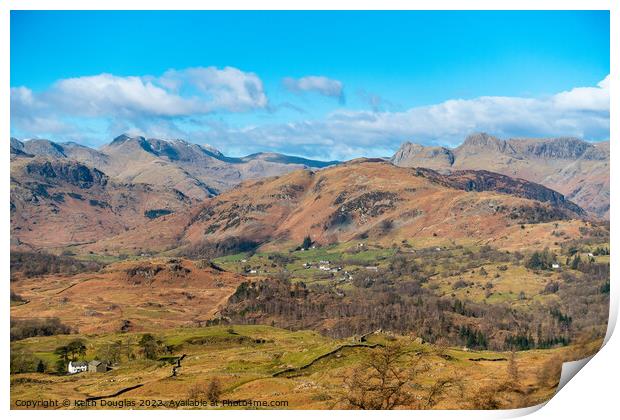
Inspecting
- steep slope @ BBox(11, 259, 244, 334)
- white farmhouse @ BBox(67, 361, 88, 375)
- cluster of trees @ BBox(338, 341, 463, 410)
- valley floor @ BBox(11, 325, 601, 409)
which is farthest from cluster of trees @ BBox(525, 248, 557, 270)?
white farmhouse @ BBox(67, 361, 88, 375)

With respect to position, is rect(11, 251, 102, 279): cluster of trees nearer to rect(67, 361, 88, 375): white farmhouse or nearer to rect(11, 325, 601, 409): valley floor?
rect(11, 325, 601, 409): valley floor

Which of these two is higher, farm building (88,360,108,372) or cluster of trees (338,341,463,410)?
cluster of trees (338,341,463,410)

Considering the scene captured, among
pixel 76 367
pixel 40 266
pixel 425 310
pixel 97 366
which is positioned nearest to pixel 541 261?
pixel 425 310

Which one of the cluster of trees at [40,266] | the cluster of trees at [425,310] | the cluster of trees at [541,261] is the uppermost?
the cluster of trees at [40,266]

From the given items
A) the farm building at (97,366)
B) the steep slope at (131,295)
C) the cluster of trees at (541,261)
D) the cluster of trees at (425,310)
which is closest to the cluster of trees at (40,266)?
the steep slope at (131,295)

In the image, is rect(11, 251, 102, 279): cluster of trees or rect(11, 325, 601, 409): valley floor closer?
rect(11, 325, 601, 409): valley floor

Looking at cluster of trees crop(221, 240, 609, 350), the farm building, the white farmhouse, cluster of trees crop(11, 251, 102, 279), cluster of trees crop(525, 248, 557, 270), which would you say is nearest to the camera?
the white farmhouse

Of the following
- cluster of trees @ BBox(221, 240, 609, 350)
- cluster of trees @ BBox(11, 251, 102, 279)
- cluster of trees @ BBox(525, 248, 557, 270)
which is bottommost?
cluster of trees @ BBox(221, 240, 609, 350)

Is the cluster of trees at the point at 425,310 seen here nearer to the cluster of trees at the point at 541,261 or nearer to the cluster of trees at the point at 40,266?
the cluster of trees at the point at 541,261

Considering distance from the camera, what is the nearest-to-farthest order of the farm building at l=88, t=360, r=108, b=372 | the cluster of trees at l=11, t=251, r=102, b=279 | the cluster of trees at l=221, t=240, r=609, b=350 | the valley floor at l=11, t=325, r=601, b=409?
1. the valley floor at l=11, t=325, r=601, b=409
2. the farm building at l=88, t=360, r=108, b=372
3. the cluster of trees at l=221, t=240, r=609, b=350
4. the cluster of trees at l=11, t=251, r=102, b=279

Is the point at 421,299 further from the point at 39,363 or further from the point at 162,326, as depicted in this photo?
the point at 39,363
